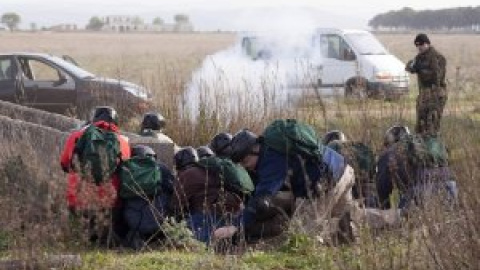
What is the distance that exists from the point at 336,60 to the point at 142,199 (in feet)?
46.3

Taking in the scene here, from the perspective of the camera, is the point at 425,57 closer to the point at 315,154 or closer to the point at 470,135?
the point at 315,154

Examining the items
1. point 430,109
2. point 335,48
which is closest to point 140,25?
point 335,48

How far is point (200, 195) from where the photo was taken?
775 centimetres

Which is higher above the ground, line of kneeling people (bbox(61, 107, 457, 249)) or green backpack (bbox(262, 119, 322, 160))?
green backpack (bbox(262, 119, 322, 160))

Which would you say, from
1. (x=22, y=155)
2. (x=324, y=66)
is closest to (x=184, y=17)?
(x=324, y=66)

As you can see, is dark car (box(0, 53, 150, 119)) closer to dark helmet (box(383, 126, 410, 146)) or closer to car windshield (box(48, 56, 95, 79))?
car windshield (box(48, 56, 95, 79))

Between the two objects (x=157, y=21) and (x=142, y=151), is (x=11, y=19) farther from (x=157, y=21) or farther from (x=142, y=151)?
(x=142, y=151)

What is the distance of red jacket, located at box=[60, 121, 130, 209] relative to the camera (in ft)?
22.2

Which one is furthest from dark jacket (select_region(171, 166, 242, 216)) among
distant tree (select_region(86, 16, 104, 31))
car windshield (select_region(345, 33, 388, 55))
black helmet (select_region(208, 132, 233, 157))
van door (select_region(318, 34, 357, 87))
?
distant tree (select_region(86, 16, 104, 31))

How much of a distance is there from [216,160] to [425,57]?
21.7 feet

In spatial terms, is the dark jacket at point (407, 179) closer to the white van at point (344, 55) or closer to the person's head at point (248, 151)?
the person's head at point (248, 151)

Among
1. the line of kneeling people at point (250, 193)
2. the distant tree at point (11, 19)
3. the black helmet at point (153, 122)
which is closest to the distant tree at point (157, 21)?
the distant tree at point (11, 19)

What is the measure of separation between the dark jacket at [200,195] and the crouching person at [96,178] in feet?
1.81

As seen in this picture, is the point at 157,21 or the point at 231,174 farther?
the point at 157,21
